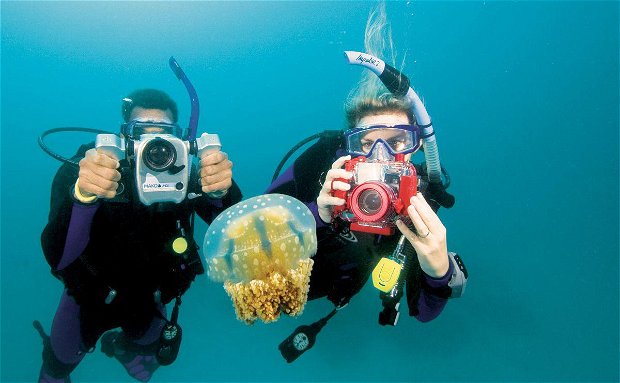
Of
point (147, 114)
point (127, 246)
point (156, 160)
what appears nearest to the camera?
point (156, 160)

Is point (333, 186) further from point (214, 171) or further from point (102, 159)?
point (102, 159)

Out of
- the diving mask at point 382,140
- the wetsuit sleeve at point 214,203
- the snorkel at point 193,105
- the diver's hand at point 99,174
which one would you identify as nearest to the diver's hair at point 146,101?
the snorkel at point 193,105

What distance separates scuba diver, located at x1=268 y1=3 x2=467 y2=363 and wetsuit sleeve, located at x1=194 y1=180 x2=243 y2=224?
1.30 ft

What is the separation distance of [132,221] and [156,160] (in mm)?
998

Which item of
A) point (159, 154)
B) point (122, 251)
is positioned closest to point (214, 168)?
point (159, 154)

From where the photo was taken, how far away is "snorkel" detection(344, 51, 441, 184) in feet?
6.50

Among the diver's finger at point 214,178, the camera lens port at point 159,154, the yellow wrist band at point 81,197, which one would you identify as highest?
the diver's finger at point 214,178

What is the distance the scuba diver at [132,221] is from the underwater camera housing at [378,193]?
103 centimetres

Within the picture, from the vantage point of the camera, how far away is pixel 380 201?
1.89m

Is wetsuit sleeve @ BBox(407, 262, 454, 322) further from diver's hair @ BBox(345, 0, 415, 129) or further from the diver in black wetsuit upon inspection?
the diver in black wetsuit

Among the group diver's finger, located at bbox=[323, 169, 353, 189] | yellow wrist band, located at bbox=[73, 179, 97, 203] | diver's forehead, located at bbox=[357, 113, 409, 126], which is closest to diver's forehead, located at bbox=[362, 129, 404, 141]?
diver's forehead, located at bbox=[357, 113, 409, 126]

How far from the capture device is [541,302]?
14.5m

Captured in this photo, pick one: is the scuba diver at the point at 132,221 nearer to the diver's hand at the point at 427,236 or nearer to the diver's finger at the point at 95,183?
the diver's finger at the point at 95,183

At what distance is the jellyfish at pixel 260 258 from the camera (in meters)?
1.82
